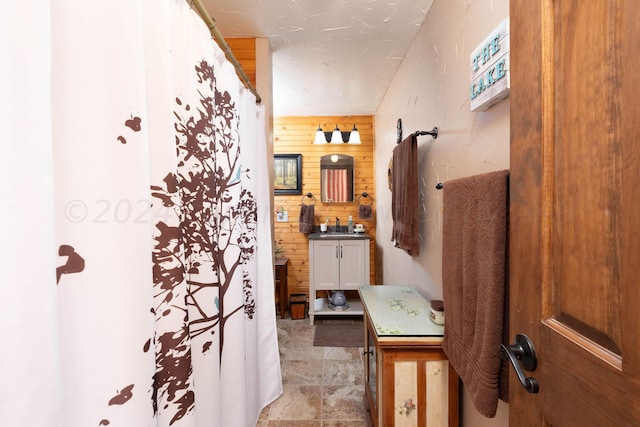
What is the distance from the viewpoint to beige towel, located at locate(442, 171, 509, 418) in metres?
0.79

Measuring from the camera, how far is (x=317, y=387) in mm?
1953

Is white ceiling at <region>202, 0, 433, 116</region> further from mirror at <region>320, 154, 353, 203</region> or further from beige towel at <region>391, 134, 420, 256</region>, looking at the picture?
mirror at <region>320, 154, 353, 203</region>

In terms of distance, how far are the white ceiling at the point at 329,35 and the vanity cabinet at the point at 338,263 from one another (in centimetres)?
162

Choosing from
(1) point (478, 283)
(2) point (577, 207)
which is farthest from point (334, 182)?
(2) point (577, 207)

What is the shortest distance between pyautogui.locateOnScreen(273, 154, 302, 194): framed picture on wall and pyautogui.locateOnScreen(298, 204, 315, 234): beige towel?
267mm

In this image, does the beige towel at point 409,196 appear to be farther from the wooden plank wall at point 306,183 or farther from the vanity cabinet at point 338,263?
the wooden plank wall at point 306,183

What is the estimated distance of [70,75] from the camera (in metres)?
0.49

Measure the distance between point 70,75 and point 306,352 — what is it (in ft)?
8.09

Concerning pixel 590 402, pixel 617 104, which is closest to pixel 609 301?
pixel 590 402

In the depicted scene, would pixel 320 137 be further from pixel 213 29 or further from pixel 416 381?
pixel 416 381

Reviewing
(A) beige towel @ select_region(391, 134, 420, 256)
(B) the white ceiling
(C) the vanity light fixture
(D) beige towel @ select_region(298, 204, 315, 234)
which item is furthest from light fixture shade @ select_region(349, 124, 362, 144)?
(A) beige towel @ select_region(391, 134, 420, 256)

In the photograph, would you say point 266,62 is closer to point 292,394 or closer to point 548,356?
point 548,356

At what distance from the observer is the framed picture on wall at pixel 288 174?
361 centimetres

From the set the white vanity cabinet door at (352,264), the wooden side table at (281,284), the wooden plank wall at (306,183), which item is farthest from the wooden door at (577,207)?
the wooden plank wall at (306,183)
